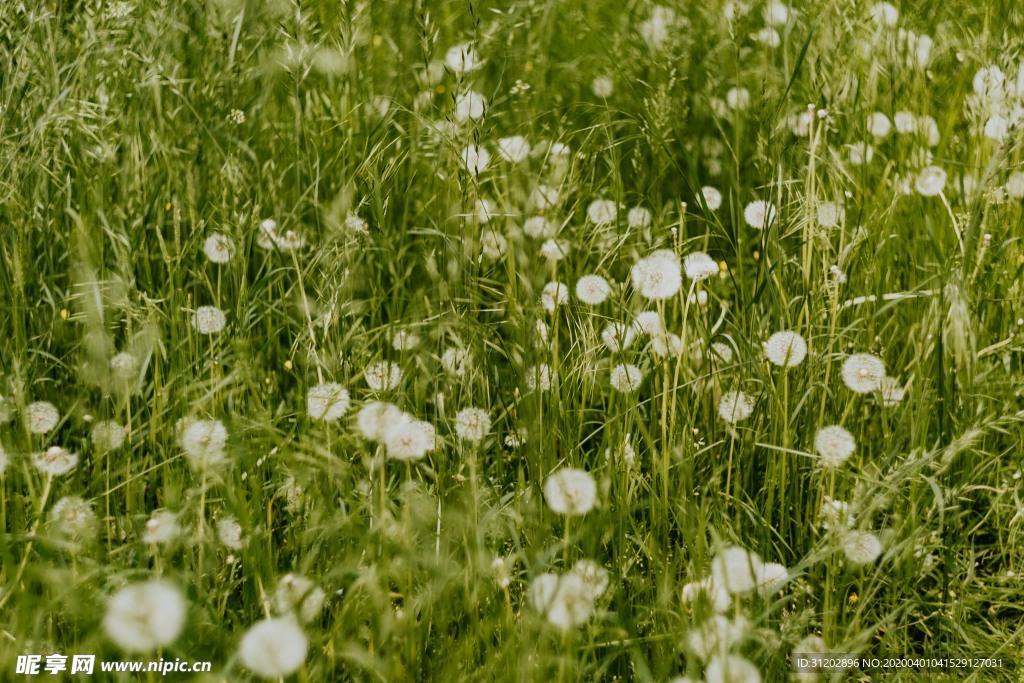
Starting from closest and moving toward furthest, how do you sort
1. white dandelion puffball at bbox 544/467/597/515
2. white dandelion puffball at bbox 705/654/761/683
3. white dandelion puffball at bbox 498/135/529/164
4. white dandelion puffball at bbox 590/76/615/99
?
1. white dandelion puffball at bbox 705/654/761/683
2. white dandelion puffball at bbox 544/467/597/515
3. white dandelion puffball at bbox 498/135/529/164
4. white dandelion puffball at bbox 590/76/615/99

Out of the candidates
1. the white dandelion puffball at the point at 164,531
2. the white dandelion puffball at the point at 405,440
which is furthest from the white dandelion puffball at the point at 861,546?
the white dandelion puffball at the point at 164,531

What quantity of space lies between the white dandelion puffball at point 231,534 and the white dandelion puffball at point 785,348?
96 centimetres

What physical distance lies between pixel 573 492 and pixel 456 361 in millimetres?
359

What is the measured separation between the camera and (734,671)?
1.11m

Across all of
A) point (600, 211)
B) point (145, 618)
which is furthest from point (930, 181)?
point (145, 618)

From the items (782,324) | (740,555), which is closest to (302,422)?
(740,555)

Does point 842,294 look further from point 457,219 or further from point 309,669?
point 309,669

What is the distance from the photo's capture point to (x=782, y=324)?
5.56 ft

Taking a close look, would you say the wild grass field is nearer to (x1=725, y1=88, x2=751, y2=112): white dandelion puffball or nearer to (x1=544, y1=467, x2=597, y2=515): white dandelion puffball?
(x1=544, y1=467, x2=597, y2=515): white dandelion puffball

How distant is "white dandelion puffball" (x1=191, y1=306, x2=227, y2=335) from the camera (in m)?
1.74

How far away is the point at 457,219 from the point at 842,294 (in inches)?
32.2

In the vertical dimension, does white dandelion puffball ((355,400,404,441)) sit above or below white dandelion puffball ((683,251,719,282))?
below

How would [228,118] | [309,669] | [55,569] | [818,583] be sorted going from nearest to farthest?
[309,669]
[55,569]
[818,583]
[228,118]

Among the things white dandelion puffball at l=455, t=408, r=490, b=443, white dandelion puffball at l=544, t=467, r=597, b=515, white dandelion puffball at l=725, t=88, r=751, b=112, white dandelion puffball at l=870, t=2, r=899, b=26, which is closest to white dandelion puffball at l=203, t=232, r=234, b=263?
white dandelion puffball at l=455, t=408, r=490, b=443
